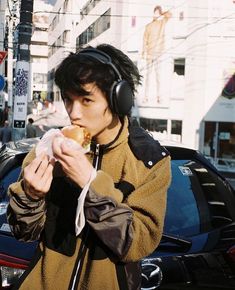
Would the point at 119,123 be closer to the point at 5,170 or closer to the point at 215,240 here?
the point at 215,240

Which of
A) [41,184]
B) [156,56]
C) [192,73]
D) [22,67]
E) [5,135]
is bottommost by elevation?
[5,135]

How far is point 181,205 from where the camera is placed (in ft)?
9.21

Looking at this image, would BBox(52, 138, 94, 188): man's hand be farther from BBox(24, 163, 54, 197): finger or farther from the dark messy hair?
the dark messy hair

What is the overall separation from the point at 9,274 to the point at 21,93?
7857 millimetres

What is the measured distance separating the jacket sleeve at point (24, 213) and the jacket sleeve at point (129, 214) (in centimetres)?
19

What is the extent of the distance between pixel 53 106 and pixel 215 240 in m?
49.3

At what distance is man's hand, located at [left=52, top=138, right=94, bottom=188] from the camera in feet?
4.25

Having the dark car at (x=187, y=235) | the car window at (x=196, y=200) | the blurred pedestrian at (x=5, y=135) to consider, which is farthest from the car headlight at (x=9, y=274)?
the blurred pedestrian at (x=5, y=135)

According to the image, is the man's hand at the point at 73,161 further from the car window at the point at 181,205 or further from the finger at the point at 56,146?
the car window at the point at 181,205

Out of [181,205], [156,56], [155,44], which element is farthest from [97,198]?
[155,44]

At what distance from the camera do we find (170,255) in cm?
209

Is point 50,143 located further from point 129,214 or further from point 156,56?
point 156,56

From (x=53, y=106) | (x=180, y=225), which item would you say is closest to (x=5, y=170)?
(x=180, y=225)

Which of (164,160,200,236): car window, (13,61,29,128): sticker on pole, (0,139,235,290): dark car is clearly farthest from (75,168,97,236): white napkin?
(13,61,29,128): sticker on pole
